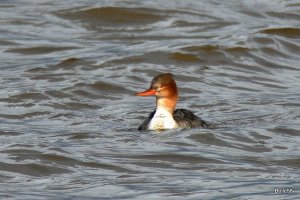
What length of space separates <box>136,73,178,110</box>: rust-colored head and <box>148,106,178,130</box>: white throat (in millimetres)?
141

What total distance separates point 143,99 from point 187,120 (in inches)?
103

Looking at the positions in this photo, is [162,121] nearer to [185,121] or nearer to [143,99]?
[185,121]

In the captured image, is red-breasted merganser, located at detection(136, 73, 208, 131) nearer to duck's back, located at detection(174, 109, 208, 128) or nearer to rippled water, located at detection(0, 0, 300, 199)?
duck's back, located at detection(174, 109, 208, 128)

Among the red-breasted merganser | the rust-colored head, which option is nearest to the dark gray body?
the red-breasted merganser

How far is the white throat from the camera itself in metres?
14.0

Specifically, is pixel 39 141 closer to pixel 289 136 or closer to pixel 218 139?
pixel 218 139

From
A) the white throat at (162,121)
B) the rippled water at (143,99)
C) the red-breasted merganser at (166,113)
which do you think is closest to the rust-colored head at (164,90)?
the red-breasted merganser at (166,113)

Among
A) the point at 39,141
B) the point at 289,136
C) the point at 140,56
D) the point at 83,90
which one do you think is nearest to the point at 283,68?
the point at 140,56

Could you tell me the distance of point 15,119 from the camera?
14.8 m

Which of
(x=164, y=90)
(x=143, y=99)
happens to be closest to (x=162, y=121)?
(x=164, y=90)

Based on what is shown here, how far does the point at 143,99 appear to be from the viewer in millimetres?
16609

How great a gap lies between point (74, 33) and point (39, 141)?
7615 millimetres

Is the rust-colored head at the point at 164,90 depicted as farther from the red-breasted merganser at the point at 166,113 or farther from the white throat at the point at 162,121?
the white throat at the point at 162,121

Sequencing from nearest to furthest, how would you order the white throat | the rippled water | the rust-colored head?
the rippled water < the white throat < the rust-colored head
